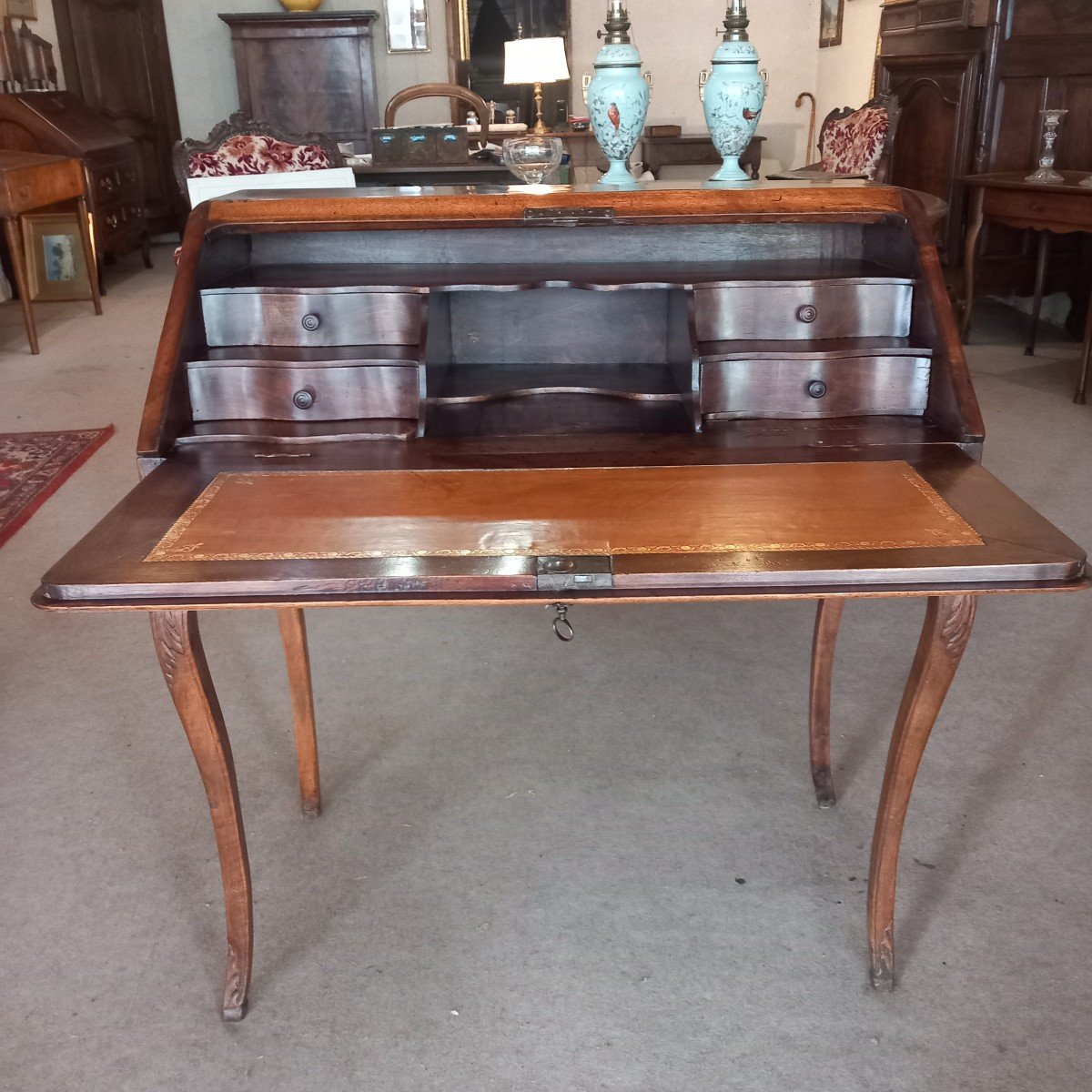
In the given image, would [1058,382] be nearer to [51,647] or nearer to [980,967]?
[980,967]

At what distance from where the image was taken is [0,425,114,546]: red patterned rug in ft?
11.8

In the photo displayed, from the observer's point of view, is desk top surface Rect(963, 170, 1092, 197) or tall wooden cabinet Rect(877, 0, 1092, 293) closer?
desk top surface Rect(963, 170, 1092, 197)

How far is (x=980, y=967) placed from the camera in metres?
1.68

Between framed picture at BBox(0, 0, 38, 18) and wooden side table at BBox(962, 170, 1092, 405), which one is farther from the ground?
framed picture at BBox(0, 0, 38, 18)

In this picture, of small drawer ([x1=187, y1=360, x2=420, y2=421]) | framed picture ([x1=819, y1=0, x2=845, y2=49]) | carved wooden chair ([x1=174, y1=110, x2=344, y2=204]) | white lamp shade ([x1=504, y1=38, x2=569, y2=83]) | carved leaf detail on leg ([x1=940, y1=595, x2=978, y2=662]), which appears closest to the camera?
carved leaf detail on leg ([x1=940, y1=595, x2=978, y2=662])

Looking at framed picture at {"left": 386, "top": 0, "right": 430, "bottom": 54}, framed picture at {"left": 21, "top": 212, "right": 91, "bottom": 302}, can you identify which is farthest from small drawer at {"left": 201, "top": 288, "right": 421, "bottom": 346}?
framed picture at {"left": 386, "top": 0, "right": 430, "bottom": 54}

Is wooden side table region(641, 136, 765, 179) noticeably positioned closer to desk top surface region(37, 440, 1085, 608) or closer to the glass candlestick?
the glass candlestick

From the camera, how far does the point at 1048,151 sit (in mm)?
4734

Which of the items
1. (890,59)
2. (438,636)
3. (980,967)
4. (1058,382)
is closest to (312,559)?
(980,967)

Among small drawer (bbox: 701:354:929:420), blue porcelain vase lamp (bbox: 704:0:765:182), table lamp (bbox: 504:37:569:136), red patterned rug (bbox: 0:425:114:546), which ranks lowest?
red patterned rug (bbox: 0:425:114:546)

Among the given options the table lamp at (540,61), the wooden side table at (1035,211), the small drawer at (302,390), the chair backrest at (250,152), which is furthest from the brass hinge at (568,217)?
the table lamp at (540,61)

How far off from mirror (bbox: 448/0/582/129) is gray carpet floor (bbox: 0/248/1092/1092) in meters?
7.19

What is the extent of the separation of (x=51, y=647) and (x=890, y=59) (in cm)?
555

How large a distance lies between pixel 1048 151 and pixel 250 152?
3366 mm
